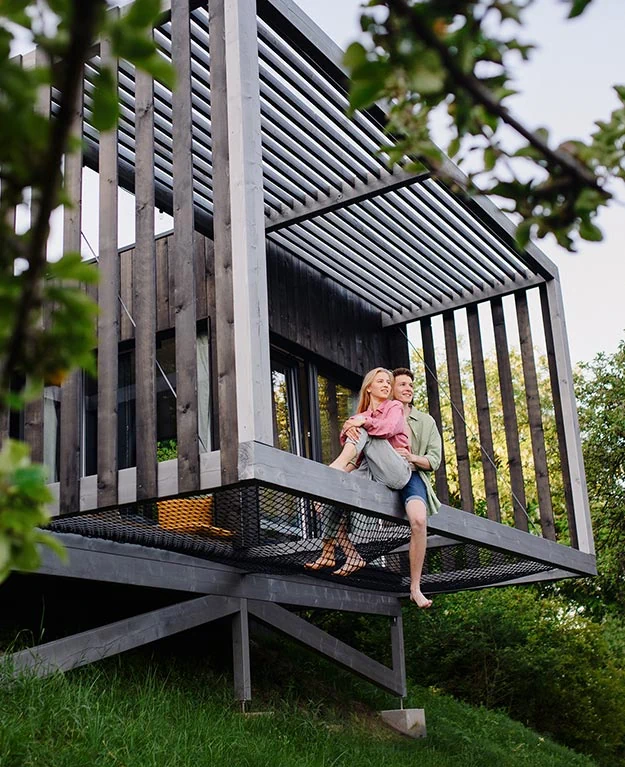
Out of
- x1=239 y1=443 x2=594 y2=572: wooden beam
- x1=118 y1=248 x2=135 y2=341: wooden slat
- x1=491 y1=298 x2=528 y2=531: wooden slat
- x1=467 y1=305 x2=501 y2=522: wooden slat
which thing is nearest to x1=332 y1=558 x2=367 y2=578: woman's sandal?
x1=239 y1=443 x2=594 y2=572: wooden beam

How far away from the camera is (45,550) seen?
5730 millimetres

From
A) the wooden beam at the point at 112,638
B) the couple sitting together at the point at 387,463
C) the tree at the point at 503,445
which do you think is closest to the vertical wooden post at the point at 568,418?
the couple sitting together at the point at 387,463

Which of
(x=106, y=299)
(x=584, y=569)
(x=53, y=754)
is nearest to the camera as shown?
(x=53, y=754)

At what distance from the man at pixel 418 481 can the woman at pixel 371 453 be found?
0.10 metres

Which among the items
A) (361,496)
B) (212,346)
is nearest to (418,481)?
(361,496)

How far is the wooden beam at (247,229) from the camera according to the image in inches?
189

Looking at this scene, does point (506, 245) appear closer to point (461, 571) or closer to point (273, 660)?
point (461, 571)

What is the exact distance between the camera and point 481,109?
1.12 metres

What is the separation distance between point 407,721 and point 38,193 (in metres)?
8.35

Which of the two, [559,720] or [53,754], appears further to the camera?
[559,720]

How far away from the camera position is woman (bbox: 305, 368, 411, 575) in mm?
5934

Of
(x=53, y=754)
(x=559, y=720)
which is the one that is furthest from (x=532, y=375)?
(x=53, y=754)

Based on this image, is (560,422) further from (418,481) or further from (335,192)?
(418,481)

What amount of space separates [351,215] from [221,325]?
12.0 feet
